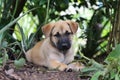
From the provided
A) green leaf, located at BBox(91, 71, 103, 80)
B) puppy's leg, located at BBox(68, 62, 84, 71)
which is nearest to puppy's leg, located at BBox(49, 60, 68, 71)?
puppy's leg, located at BBox(68, 62, 84, 71)

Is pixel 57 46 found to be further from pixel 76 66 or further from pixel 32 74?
pixel 32 74

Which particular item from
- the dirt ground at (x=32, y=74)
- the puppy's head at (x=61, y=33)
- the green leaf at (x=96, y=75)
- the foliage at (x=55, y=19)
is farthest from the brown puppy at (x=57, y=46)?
the green leaf at (x=96, y=75)

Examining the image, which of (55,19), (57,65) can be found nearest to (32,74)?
(57,65)

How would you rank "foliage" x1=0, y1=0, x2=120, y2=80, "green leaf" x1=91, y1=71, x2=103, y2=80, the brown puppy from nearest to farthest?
"green leaf" x1=91, y1=71, x2=103, y2=80, the brown puppy, "foliage" x1=0, y1=0, x2=120, y2=80

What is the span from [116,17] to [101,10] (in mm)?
1359

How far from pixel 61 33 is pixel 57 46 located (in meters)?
0.18

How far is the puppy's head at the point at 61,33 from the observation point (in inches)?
229

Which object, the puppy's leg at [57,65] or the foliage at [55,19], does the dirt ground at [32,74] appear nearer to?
the puppy's leg at [57,65]

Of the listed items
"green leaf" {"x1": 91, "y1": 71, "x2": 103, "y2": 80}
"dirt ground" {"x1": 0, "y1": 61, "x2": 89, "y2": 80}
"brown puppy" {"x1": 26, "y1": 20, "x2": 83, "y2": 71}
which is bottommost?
"green leaf" {"x1": 91, "y1": 71, "x2": 103, "y2": 80}

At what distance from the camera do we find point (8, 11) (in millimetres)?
6914

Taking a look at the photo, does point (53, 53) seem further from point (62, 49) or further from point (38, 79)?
point (38, 79)

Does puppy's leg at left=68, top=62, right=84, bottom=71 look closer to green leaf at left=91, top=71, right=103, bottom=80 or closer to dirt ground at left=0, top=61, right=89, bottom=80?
dirt ground at left=0, top=61, right=89, bottom=80

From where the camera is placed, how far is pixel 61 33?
5867mm

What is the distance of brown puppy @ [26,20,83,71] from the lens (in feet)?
19.1
